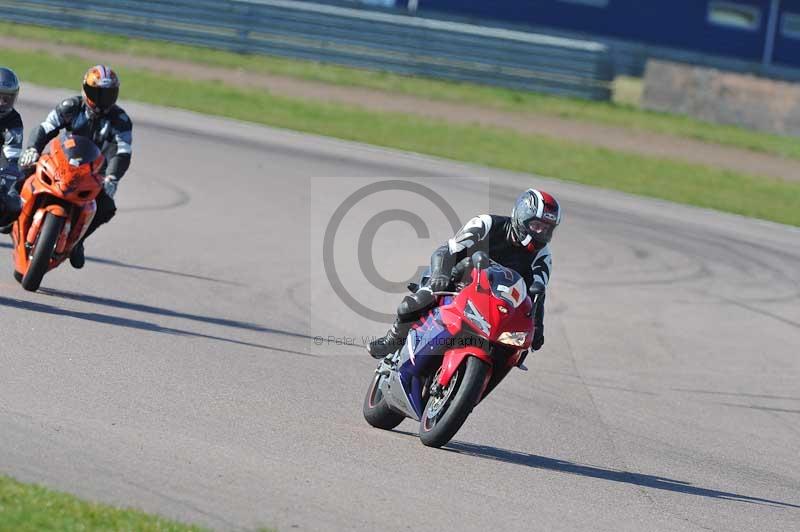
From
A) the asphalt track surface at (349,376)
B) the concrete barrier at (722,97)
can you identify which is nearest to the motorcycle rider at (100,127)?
the asphalt track surface at (349,376)

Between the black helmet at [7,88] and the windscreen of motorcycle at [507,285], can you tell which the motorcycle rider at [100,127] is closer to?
the black helmet at [7,88]

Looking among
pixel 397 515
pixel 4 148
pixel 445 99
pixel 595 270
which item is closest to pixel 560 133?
pixel 445 99


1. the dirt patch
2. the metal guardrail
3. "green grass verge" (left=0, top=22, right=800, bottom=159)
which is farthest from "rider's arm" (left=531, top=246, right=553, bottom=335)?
the metal guardrail

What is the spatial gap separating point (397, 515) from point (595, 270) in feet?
33.3

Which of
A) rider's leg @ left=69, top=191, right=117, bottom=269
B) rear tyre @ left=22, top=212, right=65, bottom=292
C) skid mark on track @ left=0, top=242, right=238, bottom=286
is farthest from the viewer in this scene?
skid mark on track @ left=0, top=242, right=238, bottom=286

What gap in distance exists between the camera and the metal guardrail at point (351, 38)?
30078mm

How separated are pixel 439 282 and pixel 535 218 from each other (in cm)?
69

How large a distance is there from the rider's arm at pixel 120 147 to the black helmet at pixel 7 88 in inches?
36.7

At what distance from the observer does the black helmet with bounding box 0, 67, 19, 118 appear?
10438 millimetres

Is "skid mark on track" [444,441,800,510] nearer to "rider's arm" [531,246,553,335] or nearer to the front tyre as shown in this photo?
the front tyre

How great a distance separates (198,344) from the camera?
966 cm

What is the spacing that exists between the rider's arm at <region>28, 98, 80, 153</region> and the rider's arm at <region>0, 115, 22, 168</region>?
0.14m

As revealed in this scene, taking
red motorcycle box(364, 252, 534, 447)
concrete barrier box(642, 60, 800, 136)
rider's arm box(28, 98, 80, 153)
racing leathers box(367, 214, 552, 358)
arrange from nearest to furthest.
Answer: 1. red motorcycle box(364, 252, 534, 447)
2. racing leathers box(367, 214, 552, 358)
3. rider's arm box(28, 98, 80, 153)
4. concrete barrier box(642, 60, 800, 136)

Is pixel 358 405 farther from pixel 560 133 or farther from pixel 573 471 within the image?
pixel 560 133
